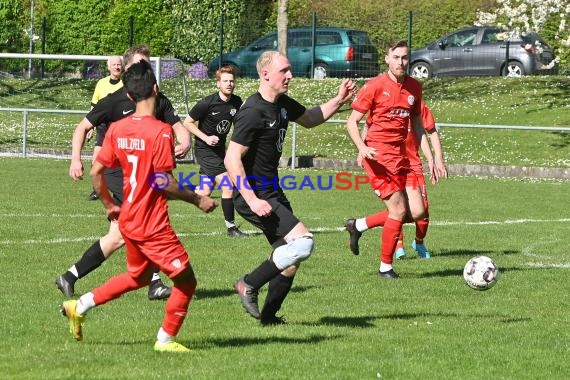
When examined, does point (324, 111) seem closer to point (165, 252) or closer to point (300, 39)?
point (165, 252)

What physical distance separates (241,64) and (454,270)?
25.1 metres

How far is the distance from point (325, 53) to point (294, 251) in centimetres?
2738

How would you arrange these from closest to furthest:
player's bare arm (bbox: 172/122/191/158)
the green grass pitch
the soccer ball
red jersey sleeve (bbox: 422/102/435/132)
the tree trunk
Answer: the green grass pitch → player's bare arm (bbox: 172/122/191/158) → the soccer ball → red jersey sleeve (bbox: 422/102/435/132) → the tree trunk

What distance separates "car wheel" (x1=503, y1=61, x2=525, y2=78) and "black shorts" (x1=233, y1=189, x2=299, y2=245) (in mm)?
26126

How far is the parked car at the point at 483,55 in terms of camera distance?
110ft

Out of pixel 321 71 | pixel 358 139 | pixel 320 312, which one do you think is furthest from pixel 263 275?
pixel 321 71

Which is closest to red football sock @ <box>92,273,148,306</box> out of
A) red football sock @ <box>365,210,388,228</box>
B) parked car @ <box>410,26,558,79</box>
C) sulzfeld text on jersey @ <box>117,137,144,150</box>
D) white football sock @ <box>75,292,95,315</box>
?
white football sock @ <box>75,292,95,315</box>

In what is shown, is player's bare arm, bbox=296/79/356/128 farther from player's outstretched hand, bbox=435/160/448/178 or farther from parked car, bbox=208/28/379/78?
parked car, bbox=208/28/379/78

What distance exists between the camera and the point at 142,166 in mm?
7324

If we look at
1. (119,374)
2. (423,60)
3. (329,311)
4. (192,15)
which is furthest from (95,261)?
(192,15)

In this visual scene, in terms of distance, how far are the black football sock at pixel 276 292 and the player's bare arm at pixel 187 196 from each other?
124 cm

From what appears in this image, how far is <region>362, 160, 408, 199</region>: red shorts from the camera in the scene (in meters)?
11.3

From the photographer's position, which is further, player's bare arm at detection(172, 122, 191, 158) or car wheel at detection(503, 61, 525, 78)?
car wheel at detection(503, 61, 525, 78)

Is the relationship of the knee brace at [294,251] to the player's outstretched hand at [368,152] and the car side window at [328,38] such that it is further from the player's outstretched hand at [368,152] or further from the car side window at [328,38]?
the car side window at [328,38]
